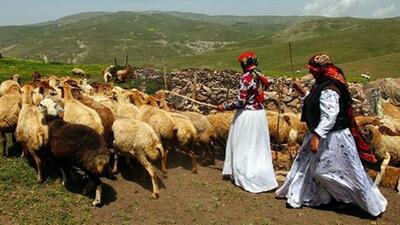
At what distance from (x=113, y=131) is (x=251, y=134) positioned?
9.33ft

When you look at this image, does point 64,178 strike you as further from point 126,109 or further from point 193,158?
A: point 126,109

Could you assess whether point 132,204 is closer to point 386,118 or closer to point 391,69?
point 386,118

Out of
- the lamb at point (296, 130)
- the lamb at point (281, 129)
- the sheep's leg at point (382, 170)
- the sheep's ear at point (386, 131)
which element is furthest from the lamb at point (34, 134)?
the sheep's ear at point (386, 131)

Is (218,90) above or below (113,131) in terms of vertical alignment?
below

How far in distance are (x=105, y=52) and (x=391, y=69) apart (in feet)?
376

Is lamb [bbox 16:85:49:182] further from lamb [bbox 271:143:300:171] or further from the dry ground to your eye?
lamb [bbox 271:143:300:171]

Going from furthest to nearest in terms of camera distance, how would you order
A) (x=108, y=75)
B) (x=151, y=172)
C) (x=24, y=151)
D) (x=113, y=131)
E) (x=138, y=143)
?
(x=108, y=75)
(x=24, y=151)
(x=113, y=131)
(x=138, y=143)
(x=151, y=172)

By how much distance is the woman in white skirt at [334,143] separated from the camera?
7469 millimetres

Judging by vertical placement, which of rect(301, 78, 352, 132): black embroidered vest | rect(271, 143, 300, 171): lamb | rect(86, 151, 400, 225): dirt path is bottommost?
rect(271, 143, 300, 171): lamb

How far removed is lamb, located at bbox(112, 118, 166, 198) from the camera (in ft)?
29.7

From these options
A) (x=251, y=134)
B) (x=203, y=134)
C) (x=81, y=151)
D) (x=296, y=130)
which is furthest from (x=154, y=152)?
(x=296, y=130)

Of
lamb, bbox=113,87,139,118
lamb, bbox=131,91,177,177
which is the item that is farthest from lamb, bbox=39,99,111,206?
lamb, bbox=113,87,139,118

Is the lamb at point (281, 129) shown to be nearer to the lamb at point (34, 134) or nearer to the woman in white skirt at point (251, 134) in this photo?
the woman in white skirt at point (251, 134)

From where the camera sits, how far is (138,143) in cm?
906
